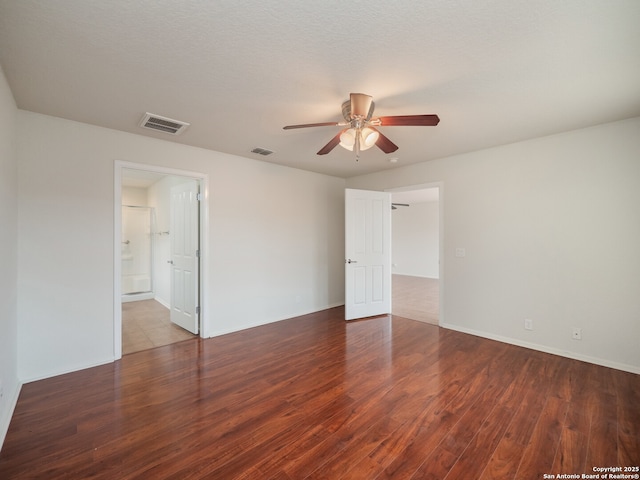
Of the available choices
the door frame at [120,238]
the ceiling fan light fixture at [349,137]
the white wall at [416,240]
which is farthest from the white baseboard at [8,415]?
the white wall at [416,240]

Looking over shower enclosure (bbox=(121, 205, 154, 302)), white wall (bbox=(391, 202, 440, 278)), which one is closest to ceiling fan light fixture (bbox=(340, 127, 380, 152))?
shower enclosure (bbox=(121, 205, 154, 302))

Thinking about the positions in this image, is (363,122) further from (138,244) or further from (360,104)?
(138,244)

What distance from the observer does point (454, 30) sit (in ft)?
5.05

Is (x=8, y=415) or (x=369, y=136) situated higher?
(x=369, y=136)

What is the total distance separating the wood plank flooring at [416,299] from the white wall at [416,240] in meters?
0.60

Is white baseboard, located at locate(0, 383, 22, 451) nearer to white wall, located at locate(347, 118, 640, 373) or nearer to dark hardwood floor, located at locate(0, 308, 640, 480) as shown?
dark hardwood floor, located at locate(0, 308, 640, 480)

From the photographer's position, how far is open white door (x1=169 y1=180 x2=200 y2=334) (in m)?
3.78

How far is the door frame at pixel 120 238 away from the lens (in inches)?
117

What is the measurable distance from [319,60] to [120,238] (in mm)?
2717

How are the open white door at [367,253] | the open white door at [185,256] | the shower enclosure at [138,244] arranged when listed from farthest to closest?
the shower enclosure at [138,244] → the open white door at [367,253] → the open white door at [185,256]

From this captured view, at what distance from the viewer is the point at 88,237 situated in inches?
112

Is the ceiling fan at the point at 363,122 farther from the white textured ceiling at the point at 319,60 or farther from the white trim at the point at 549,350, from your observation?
the white trim at the point at 549,350

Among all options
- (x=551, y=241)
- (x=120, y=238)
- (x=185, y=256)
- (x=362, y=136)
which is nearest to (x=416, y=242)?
(x=551, y=241)

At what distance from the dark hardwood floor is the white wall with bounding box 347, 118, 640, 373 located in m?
0.43
